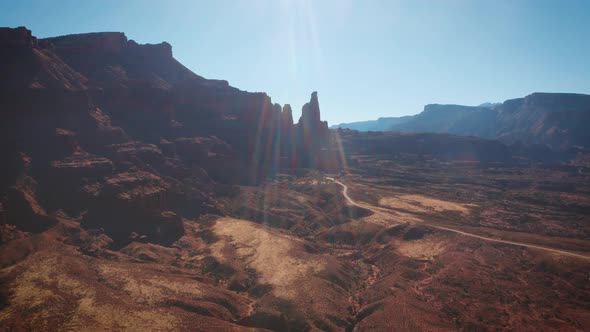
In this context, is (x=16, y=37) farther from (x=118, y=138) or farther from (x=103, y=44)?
(x=103, y=44)

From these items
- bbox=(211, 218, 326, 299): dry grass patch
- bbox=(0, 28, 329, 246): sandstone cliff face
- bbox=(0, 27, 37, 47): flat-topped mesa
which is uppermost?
bbox=(0, 27, 37, 47): flat-topped mesa

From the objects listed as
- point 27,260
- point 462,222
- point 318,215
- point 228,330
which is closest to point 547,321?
point 228,330

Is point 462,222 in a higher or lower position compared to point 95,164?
lower

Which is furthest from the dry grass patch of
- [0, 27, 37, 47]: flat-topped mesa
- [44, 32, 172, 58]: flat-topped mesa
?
[44, 32, 172, 58]: flat-topped mesa

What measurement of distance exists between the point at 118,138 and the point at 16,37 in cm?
3519

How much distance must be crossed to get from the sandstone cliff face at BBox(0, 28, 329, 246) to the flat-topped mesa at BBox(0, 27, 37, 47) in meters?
0.23

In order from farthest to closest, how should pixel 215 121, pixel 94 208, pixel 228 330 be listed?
pixel 215 121
pixel 94 208
pixel 228 330

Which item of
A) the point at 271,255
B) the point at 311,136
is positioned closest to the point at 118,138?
the point at 271,255

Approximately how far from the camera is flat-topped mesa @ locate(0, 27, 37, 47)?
83.5m

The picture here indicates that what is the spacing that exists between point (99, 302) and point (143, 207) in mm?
34198

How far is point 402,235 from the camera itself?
246 ft

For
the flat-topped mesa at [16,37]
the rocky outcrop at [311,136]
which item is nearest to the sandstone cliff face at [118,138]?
the flat-topped mesa at [16,37]

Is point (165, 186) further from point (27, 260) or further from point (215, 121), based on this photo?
point (215, 121)

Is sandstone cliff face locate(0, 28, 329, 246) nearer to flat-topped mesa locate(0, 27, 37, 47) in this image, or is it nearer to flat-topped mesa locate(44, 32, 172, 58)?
flat-topped mesa locate(0, 27, 37, 47)
